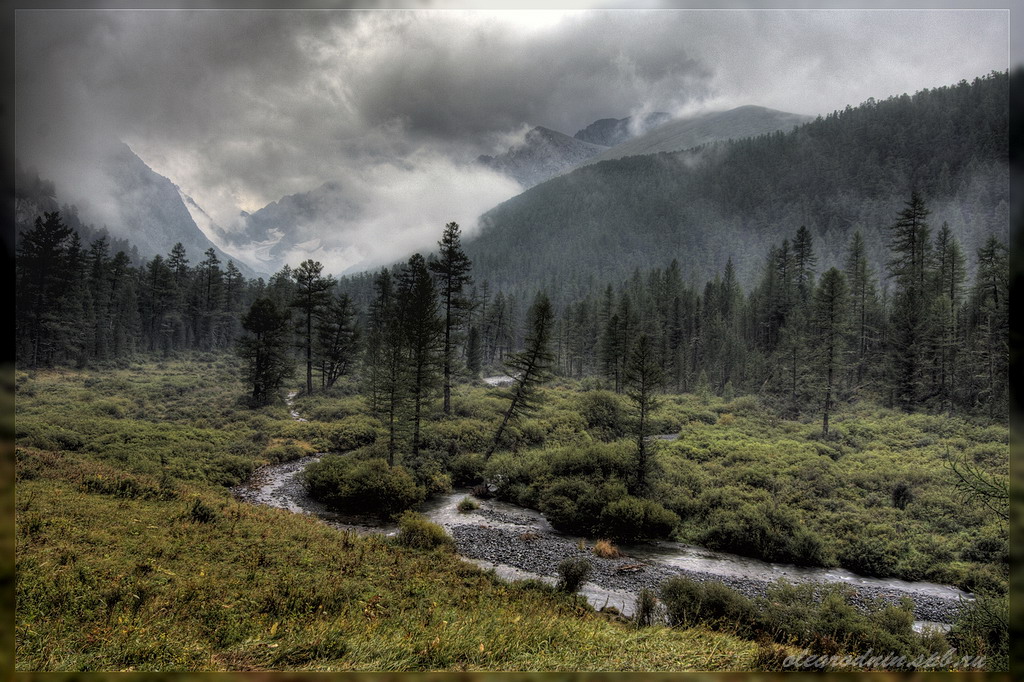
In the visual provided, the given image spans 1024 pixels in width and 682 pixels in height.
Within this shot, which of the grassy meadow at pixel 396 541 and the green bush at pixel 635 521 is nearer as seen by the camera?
the grassy meadow at pixel 396 541

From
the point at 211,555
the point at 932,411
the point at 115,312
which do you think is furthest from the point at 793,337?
the point at 115,312

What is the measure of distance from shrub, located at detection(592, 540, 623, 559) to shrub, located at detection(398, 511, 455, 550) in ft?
18.1

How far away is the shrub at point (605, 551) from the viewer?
15.4 metres

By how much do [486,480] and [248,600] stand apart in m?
17.3

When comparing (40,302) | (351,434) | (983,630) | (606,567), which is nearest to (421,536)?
(606,567)

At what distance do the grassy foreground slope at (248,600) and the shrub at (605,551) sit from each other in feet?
18.9

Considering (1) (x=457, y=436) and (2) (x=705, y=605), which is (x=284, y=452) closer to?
(1) (x=457, y=436)

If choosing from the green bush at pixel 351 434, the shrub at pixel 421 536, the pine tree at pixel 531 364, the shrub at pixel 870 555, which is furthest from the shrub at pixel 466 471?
the shrub at pixel 870 555

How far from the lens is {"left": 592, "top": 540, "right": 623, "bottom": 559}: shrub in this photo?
50.5ft

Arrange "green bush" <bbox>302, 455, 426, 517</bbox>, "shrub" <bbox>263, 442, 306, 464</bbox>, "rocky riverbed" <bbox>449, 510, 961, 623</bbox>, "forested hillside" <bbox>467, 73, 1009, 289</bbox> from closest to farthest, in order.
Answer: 1. "rocky riverbed" <bbox>449, 510, 961, 623</bbox>
2. "green bush" <bbox>302, 455, 426, 517</bbox>
3. "shrub" <bbox>263, 442, 306, 464</bbox>
4. "forested hillside" <bbox>467, 73, 1009, 289</bbox>

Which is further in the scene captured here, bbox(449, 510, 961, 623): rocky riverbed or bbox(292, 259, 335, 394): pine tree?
bbox(292, 259, 335, 394): pine tree

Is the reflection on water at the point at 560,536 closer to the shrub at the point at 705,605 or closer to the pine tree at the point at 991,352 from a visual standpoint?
the shrub at the point at 705,605

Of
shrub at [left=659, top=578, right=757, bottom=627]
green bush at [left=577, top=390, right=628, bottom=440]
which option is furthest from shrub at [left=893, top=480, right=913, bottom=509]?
green bush at [left=577, top=390, right=628, bottom=440]

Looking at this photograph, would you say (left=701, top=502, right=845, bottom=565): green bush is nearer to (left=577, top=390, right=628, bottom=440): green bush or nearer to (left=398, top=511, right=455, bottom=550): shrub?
(left=398, top=511, right=455, bottom=550): shrub
